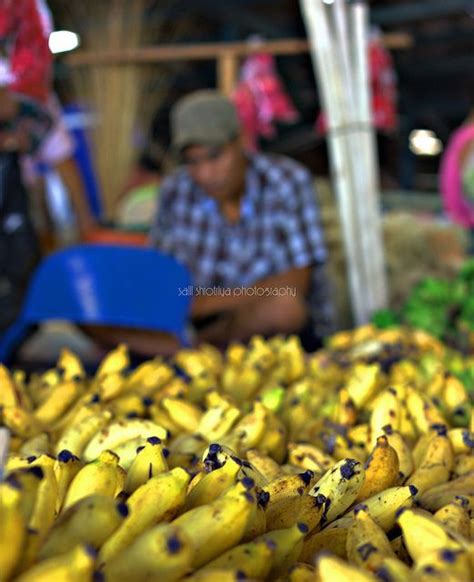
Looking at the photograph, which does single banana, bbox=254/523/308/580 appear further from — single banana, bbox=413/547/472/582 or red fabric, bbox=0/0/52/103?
red fabric, bbox=0/0/52/103

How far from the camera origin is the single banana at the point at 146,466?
1.10m

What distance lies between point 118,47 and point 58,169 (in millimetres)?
1427

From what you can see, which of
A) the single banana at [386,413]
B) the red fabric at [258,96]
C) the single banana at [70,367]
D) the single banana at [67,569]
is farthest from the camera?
the red fabric at [258,96]

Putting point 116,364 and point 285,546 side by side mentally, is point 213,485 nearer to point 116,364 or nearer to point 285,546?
point 285,546

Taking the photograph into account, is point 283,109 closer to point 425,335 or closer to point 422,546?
point 425,335

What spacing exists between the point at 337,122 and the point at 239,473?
2090 mm

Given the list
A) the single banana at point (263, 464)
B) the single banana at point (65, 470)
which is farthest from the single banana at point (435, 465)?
the single banana at point (65, 470)

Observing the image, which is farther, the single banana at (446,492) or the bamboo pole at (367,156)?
the bamboo pole at (367,156)

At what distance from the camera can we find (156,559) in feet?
2.55

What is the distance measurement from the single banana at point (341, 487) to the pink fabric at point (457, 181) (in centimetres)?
292

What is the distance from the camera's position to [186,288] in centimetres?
270

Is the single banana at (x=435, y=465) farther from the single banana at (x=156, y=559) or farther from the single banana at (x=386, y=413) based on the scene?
the single banana at (x=156, y=559)

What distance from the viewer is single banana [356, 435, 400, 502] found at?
4.04ft

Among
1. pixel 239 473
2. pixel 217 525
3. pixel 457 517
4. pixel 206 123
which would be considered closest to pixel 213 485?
pixel 239 473
